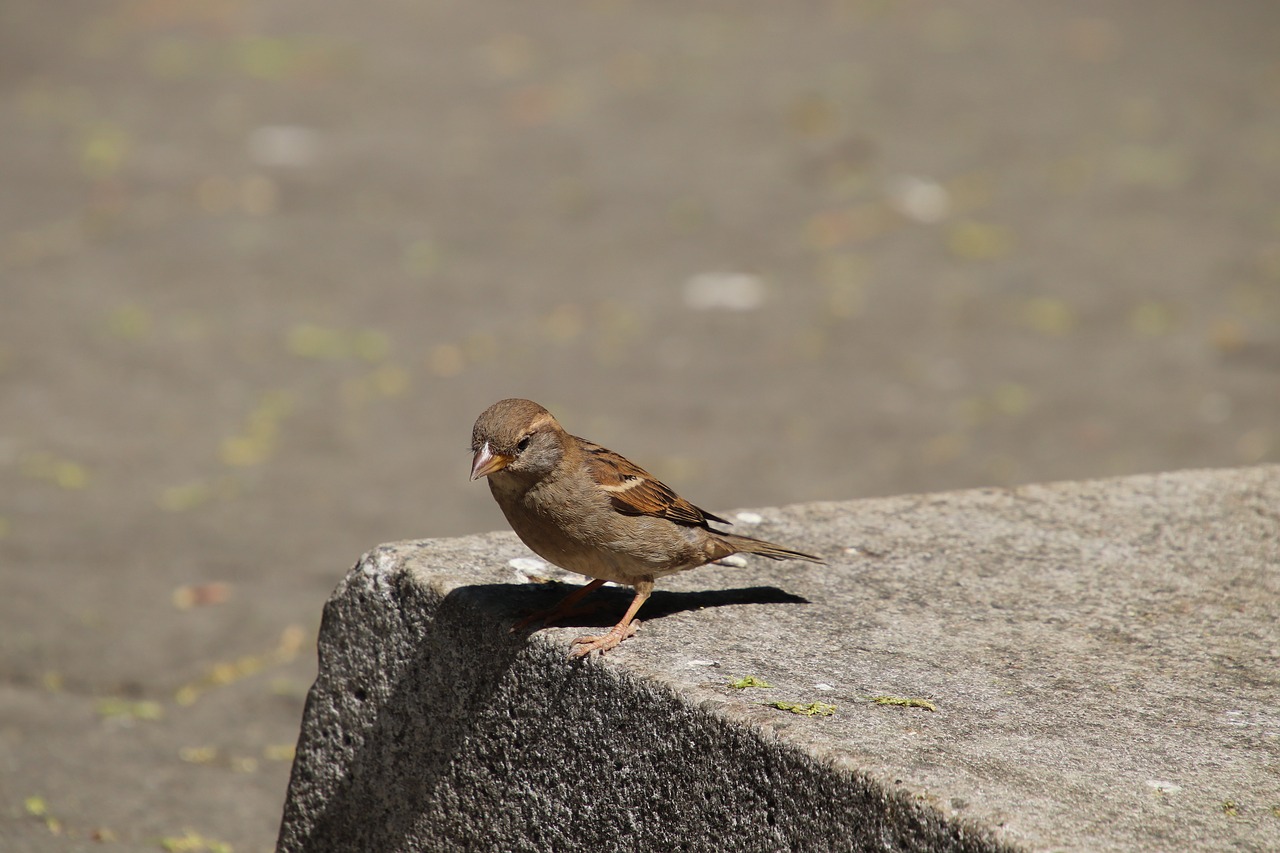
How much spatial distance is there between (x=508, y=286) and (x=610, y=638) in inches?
263

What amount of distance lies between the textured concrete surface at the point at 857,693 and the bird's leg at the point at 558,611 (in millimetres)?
50

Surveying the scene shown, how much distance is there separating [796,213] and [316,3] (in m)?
5.83

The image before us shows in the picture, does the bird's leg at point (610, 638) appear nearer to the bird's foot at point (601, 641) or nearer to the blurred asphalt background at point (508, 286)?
the bird's foot at point (601, 641)

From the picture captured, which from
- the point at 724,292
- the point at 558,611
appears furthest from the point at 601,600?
the point at 724,292

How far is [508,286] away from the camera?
A: 9.67m

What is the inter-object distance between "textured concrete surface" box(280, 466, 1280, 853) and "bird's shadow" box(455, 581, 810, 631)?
0.04 ft

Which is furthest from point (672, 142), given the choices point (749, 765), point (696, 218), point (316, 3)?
point (749, 765)

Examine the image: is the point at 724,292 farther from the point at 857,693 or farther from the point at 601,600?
the point at 857,693

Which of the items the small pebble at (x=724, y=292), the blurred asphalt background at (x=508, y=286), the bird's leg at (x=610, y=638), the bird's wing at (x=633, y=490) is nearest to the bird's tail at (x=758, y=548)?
the bird's wing at (x=633, y=490)

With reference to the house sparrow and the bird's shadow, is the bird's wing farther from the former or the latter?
the bird's shadow

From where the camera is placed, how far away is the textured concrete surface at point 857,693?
2678 mm

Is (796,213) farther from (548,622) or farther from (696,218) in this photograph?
(548,622)

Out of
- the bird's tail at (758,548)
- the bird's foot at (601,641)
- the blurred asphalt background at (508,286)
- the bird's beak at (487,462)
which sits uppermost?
the blurred asphalt background at (508,286)

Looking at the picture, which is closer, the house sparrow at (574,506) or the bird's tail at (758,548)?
the house sparrow at (574,506)
